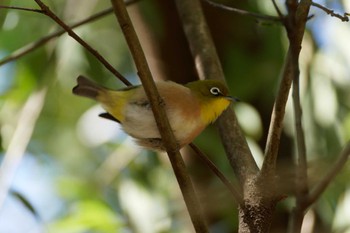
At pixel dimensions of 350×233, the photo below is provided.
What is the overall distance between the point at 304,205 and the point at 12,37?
3.55m

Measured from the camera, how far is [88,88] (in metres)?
2.96

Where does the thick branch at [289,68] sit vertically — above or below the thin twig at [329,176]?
above

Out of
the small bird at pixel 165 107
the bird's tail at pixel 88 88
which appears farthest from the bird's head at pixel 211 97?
the bird's tail at pixel 88 88

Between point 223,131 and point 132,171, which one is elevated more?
point 132,171

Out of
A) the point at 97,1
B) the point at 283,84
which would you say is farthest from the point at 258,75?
the point at 283,84

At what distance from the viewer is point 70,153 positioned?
18.0ft

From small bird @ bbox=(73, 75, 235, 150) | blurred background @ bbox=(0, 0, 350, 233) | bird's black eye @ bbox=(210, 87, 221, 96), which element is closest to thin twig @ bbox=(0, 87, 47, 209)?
blurred background @ bbox=(0, 0, 350, 233)

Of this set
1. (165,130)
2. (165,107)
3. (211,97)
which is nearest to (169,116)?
(165,107)

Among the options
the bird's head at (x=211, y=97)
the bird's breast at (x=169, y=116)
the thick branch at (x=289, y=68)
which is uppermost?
the bird's head at (x=211, y=97)

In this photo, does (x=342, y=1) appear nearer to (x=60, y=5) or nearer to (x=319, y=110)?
(x=319, y=110)

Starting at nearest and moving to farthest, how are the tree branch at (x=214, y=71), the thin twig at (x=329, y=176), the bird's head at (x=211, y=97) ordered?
the thin twig at (x=329, y=176), the tree branch at (x=214, y=71), the bird's head at (x=211, y=97)

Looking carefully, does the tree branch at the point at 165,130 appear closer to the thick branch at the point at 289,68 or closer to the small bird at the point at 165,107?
the thick branch at the point at 289,68

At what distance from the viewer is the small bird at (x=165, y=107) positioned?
2.89m

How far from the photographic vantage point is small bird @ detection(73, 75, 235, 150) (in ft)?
9.48
